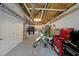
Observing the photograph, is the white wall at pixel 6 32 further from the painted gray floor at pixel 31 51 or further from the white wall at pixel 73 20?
the white wall at pixel 73 20

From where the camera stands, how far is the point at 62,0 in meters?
1.11

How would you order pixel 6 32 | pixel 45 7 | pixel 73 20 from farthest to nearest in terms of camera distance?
pixel 73 20
pixel 45 7
pixel 6 32

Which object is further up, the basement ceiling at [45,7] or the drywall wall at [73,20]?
the basement ceiling at [45,7]

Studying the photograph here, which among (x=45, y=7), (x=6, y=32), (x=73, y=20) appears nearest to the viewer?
(x=6, y=32)

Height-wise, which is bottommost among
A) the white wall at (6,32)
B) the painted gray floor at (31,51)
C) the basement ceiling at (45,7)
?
the painted gray floor at (31,51)

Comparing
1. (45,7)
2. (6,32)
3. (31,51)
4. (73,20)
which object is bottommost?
(31,51)

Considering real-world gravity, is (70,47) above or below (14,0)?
below

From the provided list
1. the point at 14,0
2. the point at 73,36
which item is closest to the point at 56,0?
the point at 14,0

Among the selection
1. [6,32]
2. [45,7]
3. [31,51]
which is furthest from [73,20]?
[6,32]

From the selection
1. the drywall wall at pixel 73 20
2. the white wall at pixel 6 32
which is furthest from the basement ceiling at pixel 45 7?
the white wall at pixel 6 32

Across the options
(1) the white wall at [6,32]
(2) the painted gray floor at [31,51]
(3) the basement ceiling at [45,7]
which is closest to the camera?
(1) the white wall at [6,32]

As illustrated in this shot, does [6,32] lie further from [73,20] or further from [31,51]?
[73,20]

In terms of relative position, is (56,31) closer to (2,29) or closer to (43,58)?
(2,29)

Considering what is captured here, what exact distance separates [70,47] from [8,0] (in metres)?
3.13
